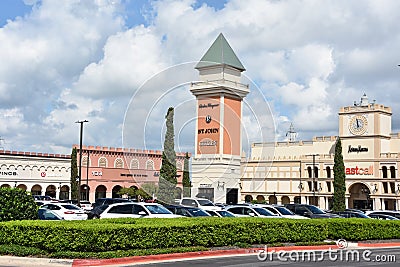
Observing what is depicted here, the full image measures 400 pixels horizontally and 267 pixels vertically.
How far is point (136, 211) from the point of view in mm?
25125

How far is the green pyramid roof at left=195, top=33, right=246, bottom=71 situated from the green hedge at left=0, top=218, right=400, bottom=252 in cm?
5039

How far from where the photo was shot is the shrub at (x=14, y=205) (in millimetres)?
19344

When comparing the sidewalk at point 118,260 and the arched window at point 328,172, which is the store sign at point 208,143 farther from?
the sidewalk at point 118,260

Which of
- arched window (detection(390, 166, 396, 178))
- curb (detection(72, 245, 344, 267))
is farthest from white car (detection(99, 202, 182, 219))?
arched window (detection(390, 166, 396, 178))

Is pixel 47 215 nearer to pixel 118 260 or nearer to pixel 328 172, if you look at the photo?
pixel 118 260

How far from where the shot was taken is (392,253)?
2028 cm

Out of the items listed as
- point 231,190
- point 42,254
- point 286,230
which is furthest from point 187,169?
point 42,254

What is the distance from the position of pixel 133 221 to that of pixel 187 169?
50.8m

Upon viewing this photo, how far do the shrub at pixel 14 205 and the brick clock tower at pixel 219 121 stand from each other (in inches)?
2051

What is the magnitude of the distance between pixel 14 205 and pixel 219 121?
176ft

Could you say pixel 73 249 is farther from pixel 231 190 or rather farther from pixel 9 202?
pixel 231 190

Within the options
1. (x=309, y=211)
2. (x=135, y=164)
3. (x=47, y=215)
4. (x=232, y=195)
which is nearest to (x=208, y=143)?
(x=232, y=195)

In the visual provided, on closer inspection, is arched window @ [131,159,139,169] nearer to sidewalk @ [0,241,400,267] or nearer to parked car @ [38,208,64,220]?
parked car @ [38,208,64,220]

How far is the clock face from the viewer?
8312 cm
